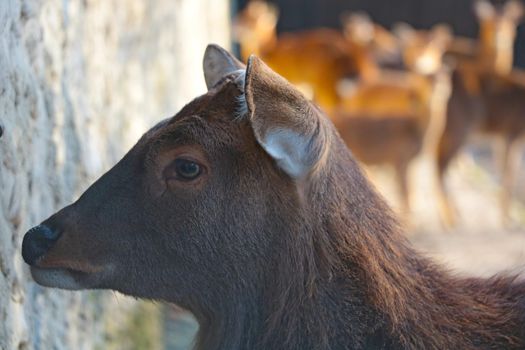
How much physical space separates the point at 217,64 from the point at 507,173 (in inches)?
369

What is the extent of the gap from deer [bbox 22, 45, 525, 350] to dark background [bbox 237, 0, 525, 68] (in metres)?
20.0

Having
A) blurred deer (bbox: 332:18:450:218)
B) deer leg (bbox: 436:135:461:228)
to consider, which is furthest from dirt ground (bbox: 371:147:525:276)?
blurred deer (bbox: 332:18:450:218)

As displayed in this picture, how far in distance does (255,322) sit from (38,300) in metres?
1.05

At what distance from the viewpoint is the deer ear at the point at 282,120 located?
3.04 meters

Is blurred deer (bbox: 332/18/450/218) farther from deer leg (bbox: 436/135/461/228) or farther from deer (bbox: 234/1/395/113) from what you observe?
deer (bbox: 234/1/395/113)


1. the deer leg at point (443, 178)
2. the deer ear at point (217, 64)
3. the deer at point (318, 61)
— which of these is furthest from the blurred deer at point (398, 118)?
the deer ear at point (217, 64)

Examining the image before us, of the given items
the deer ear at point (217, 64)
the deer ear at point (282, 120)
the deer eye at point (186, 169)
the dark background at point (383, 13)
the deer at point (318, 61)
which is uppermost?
the dark background at point (383, 13)

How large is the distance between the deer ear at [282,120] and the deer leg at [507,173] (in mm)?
9633

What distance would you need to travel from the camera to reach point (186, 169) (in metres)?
3.36

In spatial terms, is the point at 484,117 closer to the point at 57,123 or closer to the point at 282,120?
the point at 57,123

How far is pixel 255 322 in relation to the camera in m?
3.42

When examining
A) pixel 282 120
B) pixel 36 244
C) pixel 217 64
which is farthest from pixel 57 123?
pixel 282 120

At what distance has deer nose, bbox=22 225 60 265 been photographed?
10.9 feet

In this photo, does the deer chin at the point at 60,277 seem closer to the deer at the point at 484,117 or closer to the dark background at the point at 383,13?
the deer at the point at 484,117
